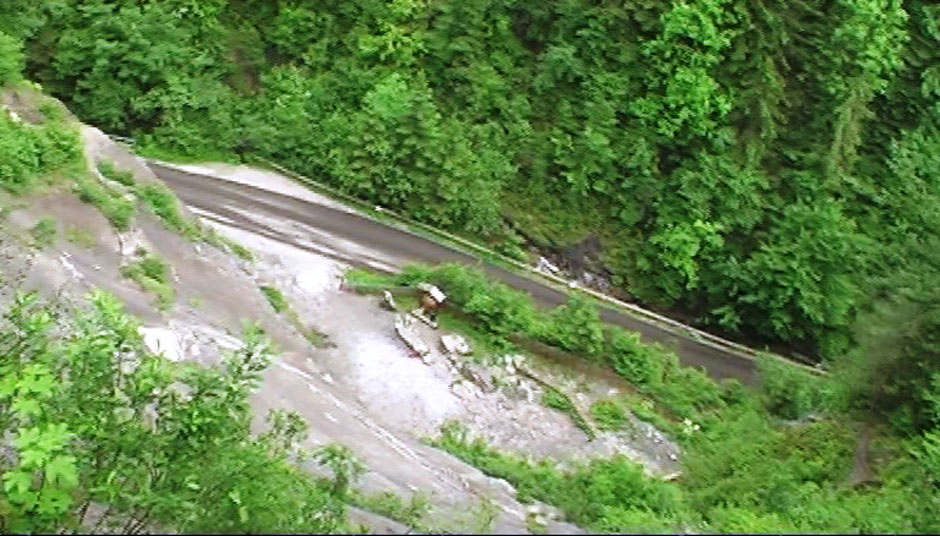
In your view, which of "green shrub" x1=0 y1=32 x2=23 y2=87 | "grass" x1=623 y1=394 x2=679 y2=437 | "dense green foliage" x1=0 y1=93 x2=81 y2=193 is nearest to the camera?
"dense green foliage" x1=0 y1=93 x2=81 y2=193

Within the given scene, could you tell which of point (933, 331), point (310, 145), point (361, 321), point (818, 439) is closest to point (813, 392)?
point (818, 439)

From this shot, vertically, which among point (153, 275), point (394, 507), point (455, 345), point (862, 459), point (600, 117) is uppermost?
point (600, 117)

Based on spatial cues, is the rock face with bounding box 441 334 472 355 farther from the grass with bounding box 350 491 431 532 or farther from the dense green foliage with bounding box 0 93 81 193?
the grass with bounding box 350 491 431 532

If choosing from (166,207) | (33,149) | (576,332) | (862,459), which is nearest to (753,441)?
(862,459)

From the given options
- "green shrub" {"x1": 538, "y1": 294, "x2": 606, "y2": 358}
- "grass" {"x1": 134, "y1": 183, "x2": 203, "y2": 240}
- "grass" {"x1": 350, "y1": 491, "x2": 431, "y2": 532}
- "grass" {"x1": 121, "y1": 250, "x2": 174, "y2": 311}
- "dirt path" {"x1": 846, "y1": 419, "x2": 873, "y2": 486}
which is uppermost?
"grass" {"x1": 350, "y1": 491, "x2": 431, "y2": 532}

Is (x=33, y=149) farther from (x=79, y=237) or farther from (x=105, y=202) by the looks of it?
(x=79, y=237)

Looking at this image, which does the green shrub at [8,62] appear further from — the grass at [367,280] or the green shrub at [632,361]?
the green shrub at [632,361]

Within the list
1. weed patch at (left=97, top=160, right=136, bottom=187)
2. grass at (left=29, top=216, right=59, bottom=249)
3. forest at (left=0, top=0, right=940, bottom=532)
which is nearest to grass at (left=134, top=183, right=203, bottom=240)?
weed patch at (left=97, top=160, right=136, bottom=187)

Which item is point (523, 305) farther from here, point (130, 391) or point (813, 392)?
point (130, 391)
